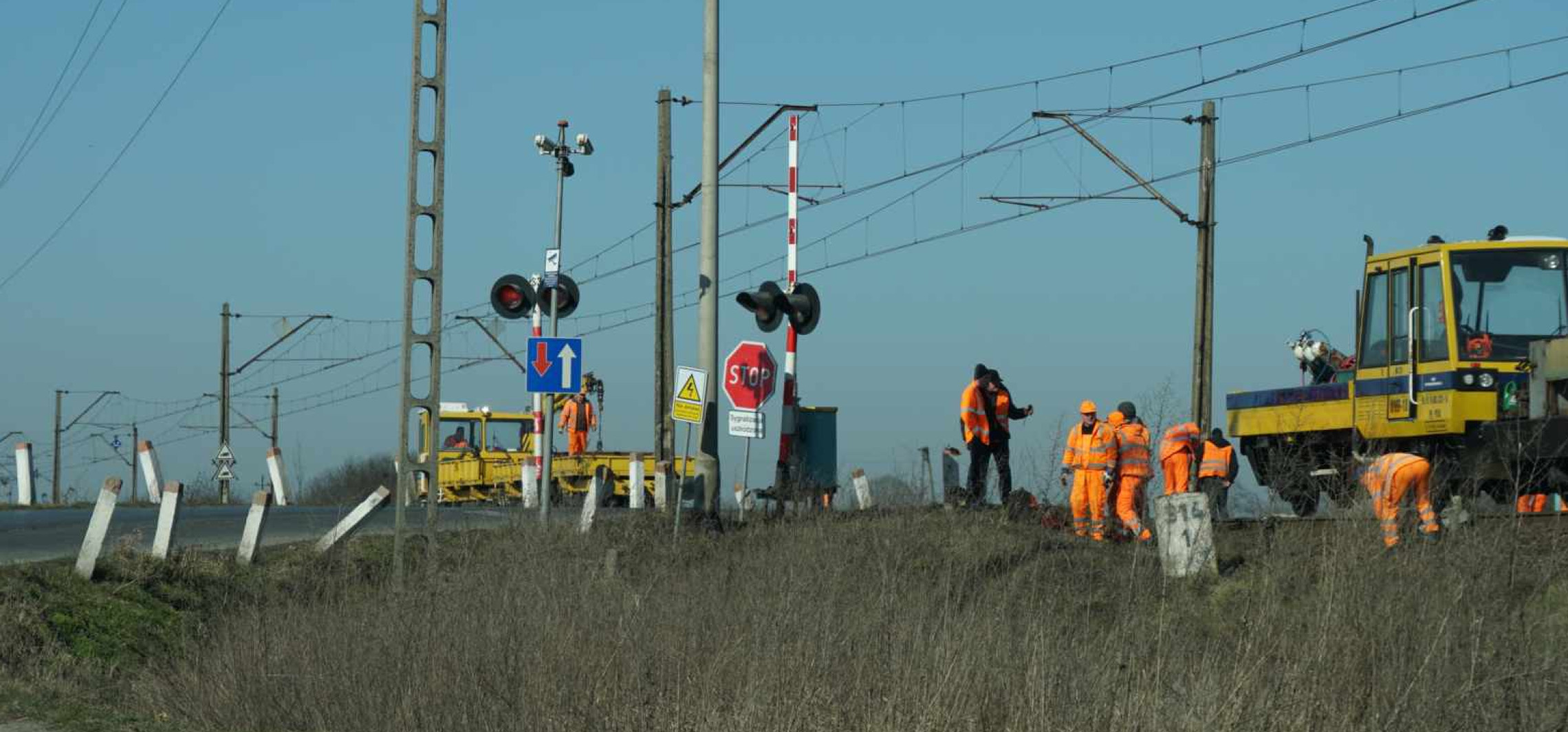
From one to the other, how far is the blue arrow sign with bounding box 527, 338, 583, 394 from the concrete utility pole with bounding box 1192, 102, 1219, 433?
9652mm

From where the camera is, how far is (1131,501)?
19.2 meters

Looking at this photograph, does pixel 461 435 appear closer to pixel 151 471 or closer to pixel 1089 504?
pixel 151 471

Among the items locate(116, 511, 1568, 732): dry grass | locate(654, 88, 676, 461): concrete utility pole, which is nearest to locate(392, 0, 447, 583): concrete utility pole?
locate(116, 511, 1568, 732): dry grass

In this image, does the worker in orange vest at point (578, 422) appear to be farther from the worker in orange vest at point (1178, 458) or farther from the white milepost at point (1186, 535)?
the white milepost at point (1186, 535)

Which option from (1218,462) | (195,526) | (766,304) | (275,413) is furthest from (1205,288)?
(275,413)

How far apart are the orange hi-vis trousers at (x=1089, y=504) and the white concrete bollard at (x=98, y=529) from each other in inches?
351

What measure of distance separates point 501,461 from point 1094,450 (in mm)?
20017

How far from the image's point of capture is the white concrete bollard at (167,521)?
60.5ft

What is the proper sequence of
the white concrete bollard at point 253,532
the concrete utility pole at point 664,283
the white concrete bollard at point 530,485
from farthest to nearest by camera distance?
1. the concrete utility pole at point 664,283
2. the white concrete bollard at point 530,485
3. the white concrete bollard at point 253,532

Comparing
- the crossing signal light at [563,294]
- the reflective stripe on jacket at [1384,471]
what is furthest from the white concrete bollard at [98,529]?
the reflective stripe on jacket at [1384,471]

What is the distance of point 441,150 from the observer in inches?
717

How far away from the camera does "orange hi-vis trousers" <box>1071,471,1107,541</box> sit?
1881 centimetres

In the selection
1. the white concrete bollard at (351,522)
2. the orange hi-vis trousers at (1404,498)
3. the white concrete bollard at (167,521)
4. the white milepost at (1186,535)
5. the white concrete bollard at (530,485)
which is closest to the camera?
the orange hi-vis trousers at (1404,498)

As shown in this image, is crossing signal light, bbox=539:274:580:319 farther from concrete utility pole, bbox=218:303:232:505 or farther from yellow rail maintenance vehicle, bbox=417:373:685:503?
concrete utility pole, bbox=218:303:232:505
